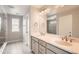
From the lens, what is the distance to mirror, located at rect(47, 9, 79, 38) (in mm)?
1842

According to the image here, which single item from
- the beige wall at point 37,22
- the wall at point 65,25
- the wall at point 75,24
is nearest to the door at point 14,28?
the beige wall at point 37,22

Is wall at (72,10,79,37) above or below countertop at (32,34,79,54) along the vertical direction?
above

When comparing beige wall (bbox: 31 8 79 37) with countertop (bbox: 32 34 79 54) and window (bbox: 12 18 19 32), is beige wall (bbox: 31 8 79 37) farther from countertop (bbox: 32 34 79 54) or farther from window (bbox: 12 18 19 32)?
window (bbox: 12 18 19 32)

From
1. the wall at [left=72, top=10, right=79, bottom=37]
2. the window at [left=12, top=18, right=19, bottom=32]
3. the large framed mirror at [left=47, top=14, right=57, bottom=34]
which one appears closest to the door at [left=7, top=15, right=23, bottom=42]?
the window at [left=12, top=18, right=19, bottom=32]

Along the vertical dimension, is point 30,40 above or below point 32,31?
below

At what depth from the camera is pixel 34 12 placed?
2.89 meters

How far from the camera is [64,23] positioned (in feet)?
6.86

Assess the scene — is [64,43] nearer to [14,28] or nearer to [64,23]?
[64,23]

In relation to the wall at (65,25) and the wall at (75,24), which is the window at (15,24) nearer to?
the wall at (65,25)

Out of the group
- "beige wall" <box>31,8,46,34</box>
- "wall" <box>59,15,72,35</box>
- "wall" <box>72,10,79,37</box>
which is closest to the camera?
"wall" <box>72,10,79,37</box>
